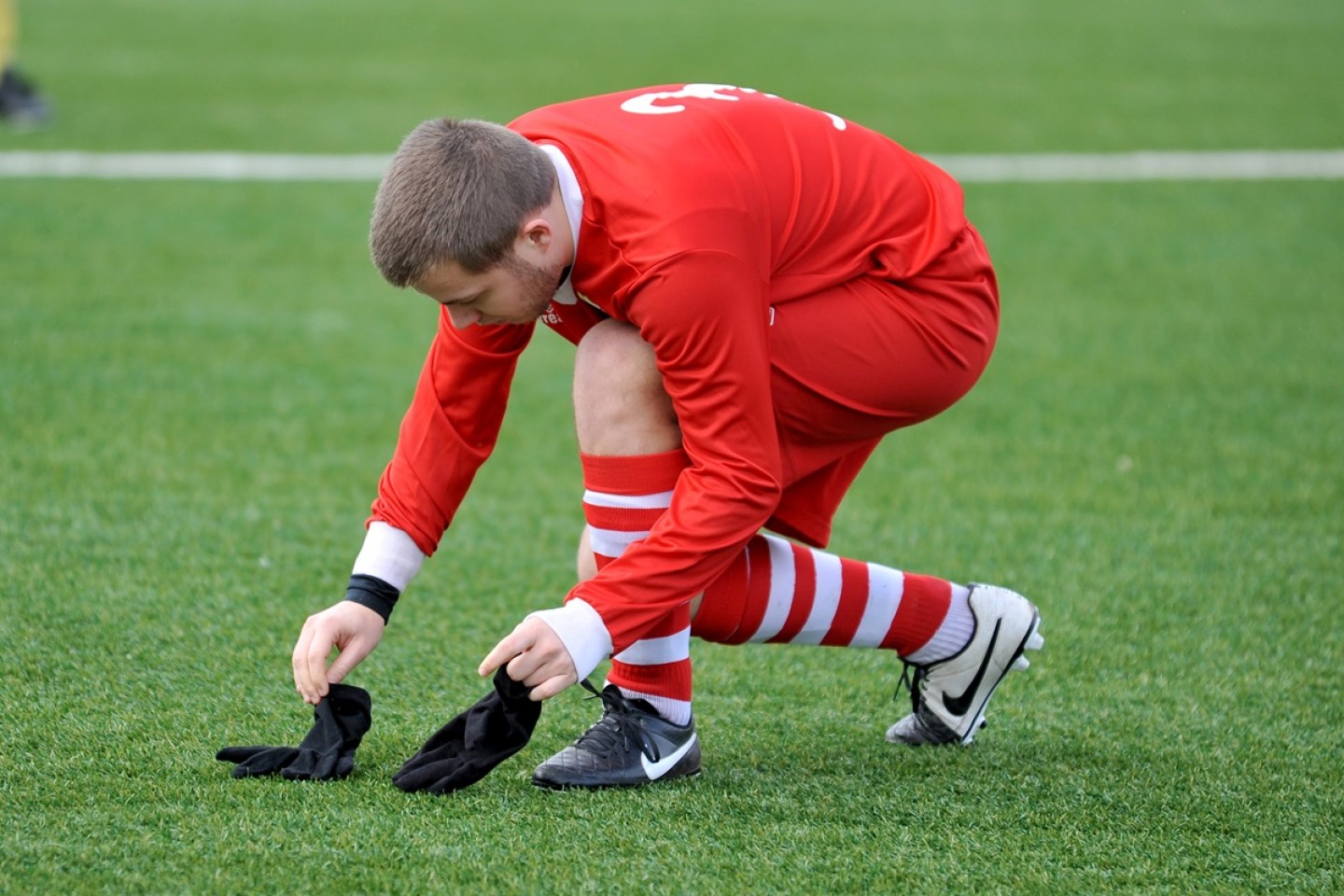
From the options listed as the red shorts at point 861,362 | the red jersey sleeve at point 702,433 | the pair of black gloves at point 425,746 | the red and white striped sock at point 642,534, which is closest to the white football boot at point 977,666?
the red shorts at point 861,362

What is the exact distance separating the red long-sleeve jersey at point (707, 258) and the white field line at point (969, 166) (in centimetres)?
483

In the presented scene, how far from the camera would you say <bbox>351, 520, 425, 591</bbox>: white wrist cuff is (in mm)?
2326

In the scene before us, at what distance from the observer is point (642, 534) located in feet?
7.15

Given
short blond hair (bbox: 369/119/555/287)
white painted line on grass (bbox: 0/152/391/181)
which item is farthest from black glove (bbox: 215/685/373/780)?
white painted line on grass (bbox: 0/152/391/181)

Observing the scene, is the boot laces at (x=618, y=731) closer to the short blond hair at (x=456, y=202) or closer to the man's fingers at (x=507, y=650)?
the man's fingers at (x=507, y=650)

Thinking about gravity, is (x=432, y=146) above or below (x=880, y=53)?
above

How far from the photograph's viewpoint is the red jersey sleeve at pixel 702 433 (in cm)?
198

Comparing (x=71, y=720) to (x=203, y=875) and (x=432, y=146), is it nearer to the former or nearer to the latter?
(x=203, y=875)

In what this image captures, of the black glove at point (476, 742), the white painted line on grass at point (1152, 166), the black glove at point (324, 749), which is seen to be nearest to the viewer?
the black glove at point (476, 742)

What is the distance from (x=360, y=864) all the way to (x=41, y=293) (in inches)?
144

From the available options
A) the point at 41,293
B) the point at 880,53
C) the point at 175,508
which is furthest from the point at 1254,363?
the point at 880,53

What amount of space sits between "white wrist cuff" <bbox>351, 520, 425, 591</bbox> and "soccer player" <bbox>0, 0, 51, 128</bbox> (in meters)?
5.97

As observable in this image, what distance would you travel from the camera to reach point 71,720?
2385mm

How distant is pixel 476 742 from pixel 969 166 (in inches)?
225
